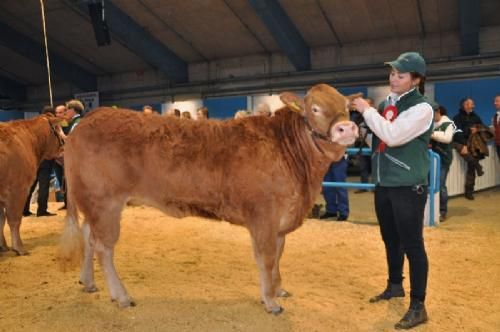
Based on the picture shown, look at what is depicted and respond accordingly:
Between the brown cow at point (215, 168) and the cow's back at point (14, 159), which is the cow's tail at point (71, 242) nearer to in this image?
the brown cow at point (215, 168)

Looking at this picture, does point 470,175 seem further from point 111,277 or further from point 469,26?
point 111,277

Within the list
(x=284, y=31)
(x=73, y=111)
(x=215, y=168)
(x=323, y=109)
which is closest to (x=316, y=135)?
(x=323, y=109)

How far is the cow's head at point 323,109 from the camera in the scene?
120 inches

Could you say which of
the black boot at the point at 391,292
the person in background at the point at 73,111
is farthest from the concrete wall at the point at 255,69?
the black boot at the point at 391,292

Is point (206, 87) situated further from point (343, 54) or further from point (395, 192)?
point (395, 192)

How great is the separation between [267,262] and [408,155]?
128 centimetres

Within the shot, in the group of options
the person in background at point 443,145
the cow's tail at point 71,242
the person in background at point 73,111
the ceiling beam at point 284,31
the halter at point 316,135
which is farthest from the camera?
the ceiling beam at point 284,31

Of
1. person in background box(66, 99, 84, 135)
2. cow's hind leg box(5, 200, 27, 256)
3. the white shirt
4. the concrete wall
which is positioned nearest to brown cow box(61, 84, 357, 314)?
the white shirt

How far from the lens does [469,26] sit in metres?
11.1

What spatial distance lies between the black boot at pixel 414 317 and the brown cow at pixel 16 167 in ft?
14.0

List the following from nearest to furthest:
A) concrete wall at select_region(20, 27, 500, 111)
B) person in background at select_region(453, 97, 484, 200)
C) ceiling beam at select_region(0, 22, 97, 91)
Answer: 1. person in background at select_region(453, 97, 484, 200)
2. concrete wall at select_region(20, 27, 500, 111)
3. ceiling beam at select_region(0, 22, 97, 91)

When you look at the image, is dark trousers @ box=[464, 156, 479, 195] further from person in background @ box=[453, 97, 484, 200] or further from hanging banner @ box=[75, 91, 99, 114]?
hanging banner @ box=[75, 91, 99, 114]

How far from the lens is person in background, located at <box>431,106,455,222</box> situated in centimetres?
690

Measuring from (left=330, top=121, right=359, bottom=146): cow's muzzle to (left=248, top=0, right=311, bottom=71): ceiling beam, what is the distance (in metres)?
9.56
